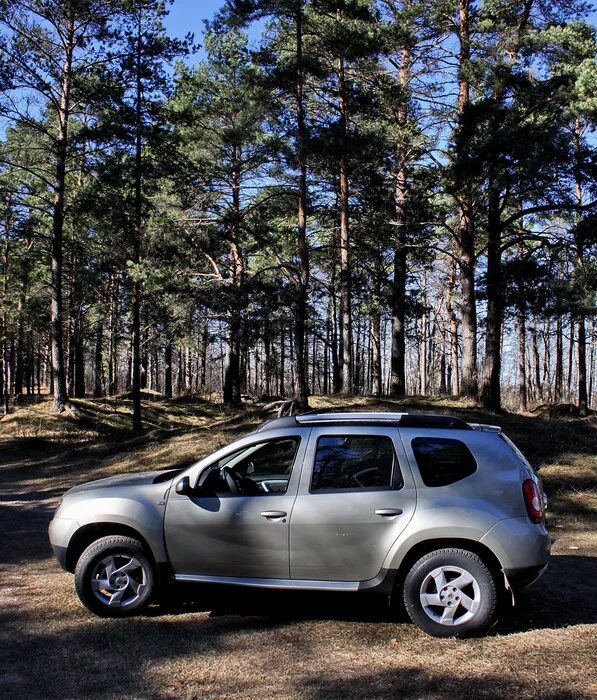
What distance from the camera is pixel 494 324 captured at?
1848 cm

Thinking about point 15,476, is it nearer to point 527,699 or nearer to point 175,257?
point 175,257

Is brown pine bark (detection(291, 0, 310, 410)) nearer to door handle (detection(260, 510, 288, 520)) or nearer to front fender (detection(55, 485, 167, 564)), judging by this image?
front fender (detection(55, 485, 167, 564))

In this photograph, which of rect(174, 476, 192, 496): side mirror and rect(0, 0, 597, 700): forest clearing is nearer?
rect(174, 476, 192, 496): side mirror

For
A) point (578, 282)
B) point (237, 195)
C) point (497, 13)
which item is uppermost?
point (497, 13)

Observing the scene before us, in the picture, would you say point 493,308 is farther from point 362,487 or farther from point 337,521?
point 337,521

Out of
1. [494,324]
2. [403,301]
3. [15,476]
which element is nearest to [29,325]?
[15,476]

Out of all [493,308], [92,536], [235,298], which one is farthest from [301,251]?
[92,536]

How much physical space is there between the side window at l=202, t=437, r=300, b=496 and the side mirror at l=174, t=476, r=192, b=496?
141 mm

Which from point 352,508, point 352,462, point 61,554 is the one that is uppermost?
point 352,462

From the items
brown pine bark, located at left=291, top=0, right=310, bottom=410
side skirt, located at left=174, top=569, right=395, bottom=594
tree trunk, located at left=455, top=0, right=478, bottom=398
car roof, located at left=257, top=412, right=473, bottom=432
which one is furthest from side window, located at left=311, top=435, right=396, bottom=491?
tree trunk, located at left=455, top=0, right=478, bottom=398

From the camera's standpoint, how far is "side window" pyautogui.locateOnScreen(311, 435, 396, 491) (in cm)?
495

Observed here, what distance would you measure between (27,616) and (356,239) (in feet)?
72.7

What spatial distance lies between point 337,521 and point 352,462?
0.51m

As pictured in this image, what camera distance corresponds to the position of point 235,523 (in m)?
4.95
